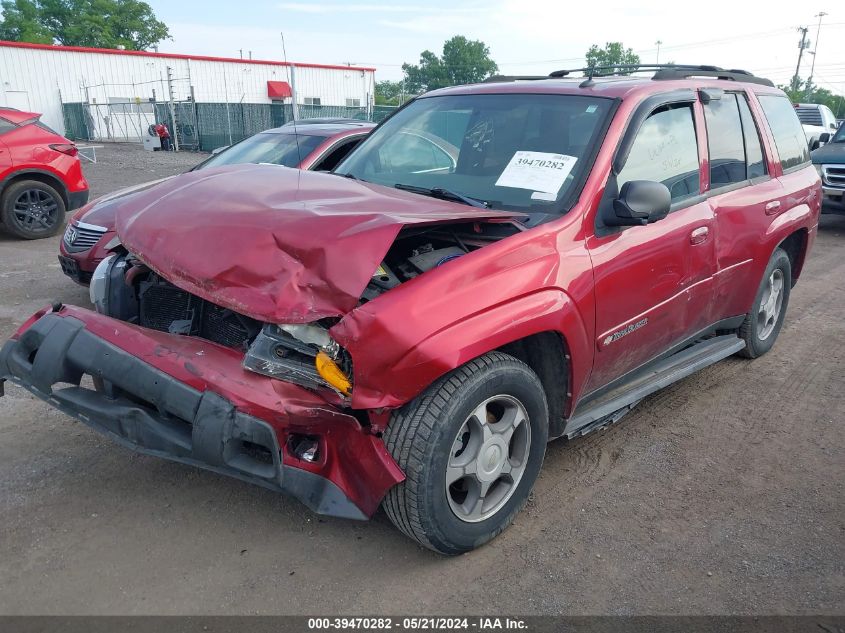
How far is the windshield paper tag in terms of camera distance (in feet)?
10.7

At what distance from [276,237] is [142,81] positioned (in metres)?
36.3

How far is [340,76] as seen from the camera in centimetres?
4072

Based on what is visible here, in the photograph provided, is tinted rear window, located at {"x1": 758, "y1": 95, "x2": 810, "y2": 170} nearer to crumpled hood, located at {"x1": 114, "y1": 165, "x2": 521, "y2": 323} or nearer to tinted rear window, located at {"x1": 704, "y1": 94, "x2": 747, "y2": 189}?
tinted rear window, located at {"x1": 704, "y1": 94, "x2": 747, "y2": 189}

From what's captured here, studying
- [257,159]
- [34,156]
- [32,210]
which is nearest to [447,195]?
[257,159]

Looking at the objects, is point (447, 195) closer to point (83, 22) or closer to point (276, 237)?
point (276, 237)

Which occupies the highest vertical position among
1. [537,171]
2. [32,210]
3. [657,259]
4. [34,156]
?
[537,171]

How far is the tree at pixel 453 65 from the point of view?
313 feet

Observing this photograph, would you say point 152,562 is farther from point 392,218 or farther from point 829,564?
point 829,564

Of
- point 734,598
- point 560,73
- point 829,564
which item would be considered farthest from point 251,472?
point 560,73

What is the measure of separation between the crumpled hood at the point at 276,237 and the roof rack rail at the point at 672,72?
1.83 meters

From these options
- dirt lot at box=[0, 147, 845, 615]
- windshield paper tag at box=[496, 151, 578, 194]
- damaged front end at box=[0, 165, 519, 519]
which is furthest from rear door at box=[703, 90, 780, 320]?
damaged front end at box=[0, 165, 519, 519]

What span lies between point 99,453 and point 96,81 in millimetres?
34423

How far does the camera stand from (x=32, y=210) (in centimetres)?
903

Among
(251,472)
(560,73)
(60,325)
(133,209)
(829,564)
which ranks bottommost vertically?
(829,564)
